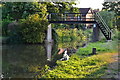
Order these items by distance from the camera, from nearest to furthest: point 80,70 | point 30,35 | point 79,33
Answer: point 80,70, point 30,35, point 79,33

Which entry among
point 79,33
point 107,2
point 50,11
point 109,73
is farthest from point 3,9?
point 109,73

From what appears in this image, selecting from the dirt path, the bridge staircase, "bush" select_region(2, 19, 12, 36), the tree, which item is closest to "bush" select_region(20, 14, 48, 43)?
the tree

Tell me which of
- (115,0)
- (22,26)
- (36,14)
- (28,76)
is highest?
(115,0)

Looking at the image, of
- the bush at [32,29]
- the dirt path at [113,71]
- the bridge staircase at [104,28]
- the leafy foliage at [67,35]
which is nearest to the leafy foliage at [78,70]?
the dirt path at [113,71]

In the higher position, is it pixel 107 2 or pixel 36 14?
pixel 107 2

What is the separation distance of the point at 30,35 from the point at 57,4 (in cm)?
274

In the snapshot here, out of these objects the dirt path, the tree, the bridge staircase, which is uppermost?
the tree

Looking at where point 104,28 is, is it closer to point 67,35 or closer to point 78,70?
point 67,35

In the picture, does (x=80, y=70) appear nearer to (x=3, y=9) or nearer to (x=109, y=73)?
(x=109, y=73)

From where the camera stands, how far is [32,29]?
10.9 metres

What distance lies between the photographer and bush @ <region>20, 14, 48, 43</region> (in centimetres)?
1083

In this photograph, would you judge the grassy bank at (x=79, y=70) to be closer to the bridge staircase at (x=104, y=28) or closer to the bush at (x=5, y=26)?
the bridge staircase at (x=104, y=28)

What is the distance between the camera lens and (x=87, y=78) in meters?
3.84

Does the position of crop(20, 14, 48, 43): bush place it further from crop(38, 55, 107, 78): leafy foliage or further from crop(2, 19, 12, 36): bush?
crop(38, 55, 107, 78): leafy foliage
